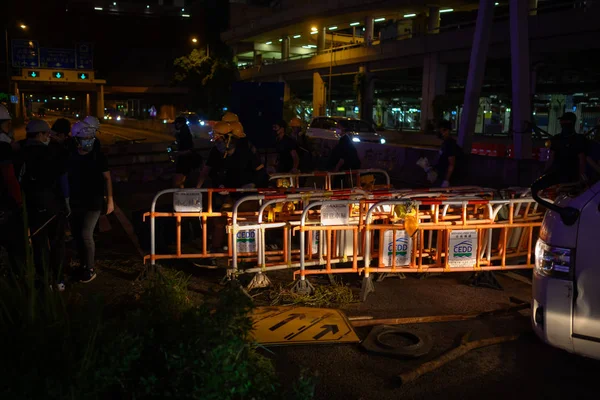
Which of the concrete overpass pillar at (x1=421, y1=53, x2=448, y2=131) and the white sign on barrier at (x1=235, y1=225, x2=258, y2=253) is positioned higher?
the concrete overpass pillar at (x1=421, y1=53, x2=448, y2=131)

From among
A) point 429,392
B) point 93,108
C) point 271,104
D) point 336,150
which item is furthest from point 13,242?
point 93,108

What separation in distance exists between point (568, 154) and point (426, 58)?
1169 inches

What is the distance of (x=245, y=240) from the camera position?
→ 6.68 metres

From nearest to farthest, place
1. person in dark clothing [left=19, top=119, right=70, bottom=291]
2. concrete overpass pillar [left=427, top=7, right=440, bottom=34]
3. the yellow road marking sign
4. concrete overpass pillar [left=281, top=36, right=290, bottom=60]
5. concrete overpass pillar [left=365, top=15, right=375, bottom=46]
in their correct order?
the yellow road marking sign < person in dark clothing [left=19, top=119, right=70, bottom=291] < concrete overpass pillar [left=427, top=7, right=440, bottom=34] < concrete overpass pillar [left=365, top=15, right=375, bottom=46] < concrete overpass pillar [left=281, top=36, right=290, bottom=60]

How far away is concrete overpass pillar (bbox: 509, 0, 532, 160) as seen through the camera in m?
16.6

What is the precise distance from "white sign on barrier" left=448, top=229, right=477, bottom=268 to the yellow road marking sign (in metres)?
1.55

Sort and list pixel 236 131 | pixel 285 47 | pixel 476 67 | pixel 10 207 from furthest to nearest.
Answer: pixel 285 47 < pixel 476 67 < pixel 236 131 < pixel 10 207

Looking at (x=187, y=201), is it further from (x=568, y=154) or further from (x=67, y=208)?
(x=568, y=154)

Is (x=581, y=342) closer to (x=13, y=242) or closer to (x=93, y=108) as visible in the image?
(x=13, y=242)

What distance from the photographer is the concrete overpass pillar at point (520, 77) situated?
16609mm

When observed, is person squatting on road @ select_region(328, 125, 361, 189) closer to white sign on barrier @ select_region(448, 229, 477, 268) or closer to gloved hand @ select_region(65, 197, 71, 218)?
white sign on barrier @ select_region(448, 229, 477, 268)

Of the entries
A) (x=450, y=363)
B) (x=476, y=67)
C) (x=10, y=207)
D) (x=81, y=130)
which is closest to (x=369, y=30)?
(x=476, y=67)

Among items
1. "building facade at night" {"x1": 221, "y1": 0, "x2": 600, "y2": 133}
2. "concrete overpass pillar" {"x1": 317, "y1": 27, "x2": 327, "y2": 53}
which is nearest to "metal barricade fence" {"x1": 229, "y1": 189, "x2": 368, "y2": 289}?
"building facade at night" {"x1": 221, "y1": 0, "x2": 600, "y2": 133}

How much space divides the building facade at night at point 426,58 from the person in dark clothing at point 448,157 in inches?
843
